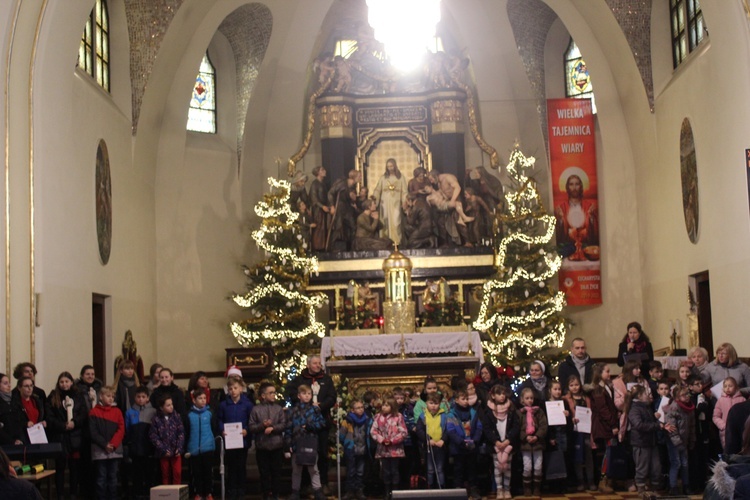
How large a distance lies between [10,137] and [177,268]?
27.1 feet

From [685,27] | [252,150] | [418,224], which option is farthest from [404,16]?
[252,150]

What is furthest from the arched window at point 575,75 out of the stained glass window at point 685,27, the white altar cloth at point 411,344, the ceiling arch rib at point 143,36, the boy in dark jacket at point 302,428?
the boy in dark jacket at point 302,428

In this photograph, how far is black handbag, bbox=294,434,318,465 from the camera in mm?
13328

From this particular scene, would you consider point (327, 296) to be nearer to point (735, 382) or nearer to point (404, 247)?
point (404, 247)

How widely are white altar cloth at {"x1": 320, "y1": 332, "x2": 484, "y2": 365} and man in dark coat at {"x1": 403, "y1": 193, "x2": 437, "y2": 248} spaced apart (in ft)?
12.7

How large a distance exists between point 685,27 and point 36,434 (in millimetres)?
13413

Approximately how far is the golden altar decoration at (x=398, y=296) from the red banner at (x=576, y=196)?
3791 millimetres

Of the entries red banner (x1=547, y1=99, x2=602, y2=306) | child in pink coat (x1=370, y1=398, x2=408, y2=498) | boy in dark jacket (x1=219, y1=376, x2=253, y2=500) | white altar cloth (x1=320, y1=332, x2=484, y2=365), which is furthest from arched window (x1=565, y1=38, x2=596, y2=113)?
boy in dark jacket (x1=219, y1=376, x2=253, y2=500)

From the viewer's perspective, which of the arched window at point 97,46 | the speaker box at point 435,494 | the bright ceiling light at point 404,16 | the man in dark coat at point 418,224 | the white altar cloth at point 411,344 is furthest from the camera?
the man in dark coat at point 418,224

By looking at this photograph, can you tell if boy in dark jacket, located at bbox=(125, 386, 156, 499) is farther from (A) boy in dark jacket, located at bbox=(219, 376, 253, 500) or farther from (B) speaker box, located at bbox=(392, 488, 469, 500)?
(B) speaker box, located at bbox=(392, 488, 469, 500)

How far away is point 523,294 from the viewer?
2183 cm

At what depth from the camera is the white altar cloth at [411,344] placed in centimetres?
1969

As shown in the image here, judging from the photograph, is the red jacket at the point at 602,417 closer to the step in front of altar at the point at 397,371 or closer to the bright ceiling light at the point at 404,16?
the step in front of altar at the point at 397,371

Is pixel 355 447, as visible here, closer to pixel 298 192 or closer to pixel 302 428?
pixel 302 428
